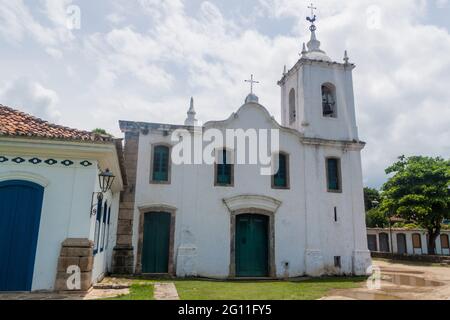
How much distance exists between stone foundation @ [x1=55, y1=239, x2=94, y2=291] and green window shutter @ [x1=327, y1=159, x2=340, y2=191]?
11212 millimetres

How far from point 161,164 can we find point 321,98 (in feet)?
26.4

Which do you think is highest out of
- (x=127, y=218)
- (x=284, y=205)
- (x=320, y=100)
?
(x=320, y=100)

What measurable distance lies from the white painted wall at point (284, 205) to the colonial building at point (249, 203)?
0.04m

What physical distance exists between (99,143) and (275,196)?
8.87m

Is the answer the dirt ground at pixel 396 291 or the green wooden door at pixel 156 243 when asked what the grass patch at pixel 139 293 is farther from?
the dirt ground at pixel 396 291

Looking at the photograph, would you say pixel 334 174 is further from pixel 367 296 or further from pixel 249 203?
pixel 367 296

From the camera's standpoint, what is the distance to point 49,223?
7.61 m

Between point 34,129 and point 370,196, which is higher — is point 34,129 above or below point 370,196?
below

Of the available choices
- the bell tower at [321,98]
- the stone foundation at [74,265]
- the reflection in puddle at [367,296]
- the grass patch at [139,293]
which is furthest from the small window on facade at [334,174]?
the stone foundation at [74,265]

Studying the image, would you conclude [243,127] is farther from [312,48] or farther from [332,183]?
[312,48]

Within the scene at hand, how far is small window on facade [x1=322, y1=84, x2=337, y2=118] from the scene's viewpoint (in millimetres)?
17234

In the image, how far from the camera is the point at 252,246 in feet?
47.6

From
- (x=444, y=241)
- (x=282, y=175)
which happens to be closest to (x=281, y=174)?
(x=282, y=175)

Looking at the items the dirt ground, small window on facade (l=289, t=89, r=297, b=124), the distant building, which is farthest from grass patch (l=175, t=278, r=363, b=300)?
the distant building
